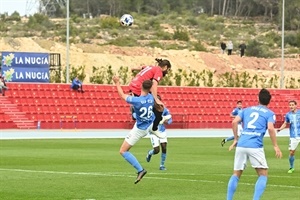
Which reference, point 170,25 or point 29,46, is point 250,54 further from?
point 29,46

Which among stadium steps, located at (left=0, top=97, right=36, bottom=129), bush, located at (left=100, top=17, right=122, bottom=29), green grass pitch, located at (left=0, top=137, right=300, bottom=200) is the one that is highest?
bush, located at (left=100, top=17, right=122, bottom=29)

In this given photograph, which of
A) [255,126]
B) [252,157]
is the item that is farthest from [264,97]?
[252,157]

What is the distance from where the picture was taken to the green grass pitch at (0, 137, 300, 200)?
18625mm

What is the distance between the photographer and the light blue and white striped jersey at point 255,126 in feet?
52.2

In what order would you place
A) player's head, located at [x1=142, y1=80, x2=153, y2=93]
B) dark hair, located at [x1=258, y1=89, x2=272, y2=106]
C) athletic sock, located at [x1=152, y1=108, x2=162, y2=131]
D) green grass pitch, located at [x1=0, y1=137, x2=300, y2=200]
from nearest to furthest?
dark hair, located at [x1=258, y1=89, x2=272, y2=106], green grass pitch, located at [x1=0, y1=137, x2=300, y2=200], player's head, located at [x1=142, y1=80, x2=153, y2=93], athletic sock, located at [x1=152, y1=108, x2=162, y2=131]

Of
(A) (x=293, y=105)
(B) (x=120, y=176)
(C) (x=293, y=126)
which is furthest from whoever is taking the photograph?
(C) (x=293, y=126)

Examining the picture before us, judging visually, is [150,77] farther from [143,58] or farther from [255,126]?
[143,58]

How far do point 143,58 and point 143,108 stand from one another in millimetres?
72024

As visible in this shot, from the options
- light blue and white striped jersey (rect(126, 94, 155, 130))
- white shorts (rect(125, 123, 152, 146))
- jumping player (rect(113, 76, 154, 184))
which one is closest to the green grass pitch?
jumping player (rect(113, 76, 154, 184))

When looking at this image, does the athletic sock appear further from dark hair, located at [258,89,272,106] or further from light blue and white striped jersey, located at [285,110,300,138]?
dark hair, located at [258,89,272,106]

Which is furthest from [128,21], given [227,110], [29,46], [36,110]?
[29,46]

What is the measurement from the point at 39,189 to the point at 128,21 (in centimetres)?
2780

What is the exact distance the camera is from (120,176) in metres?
22.6

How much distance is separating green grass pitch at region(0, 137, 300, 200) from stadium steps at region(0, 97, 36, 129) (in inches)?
832
